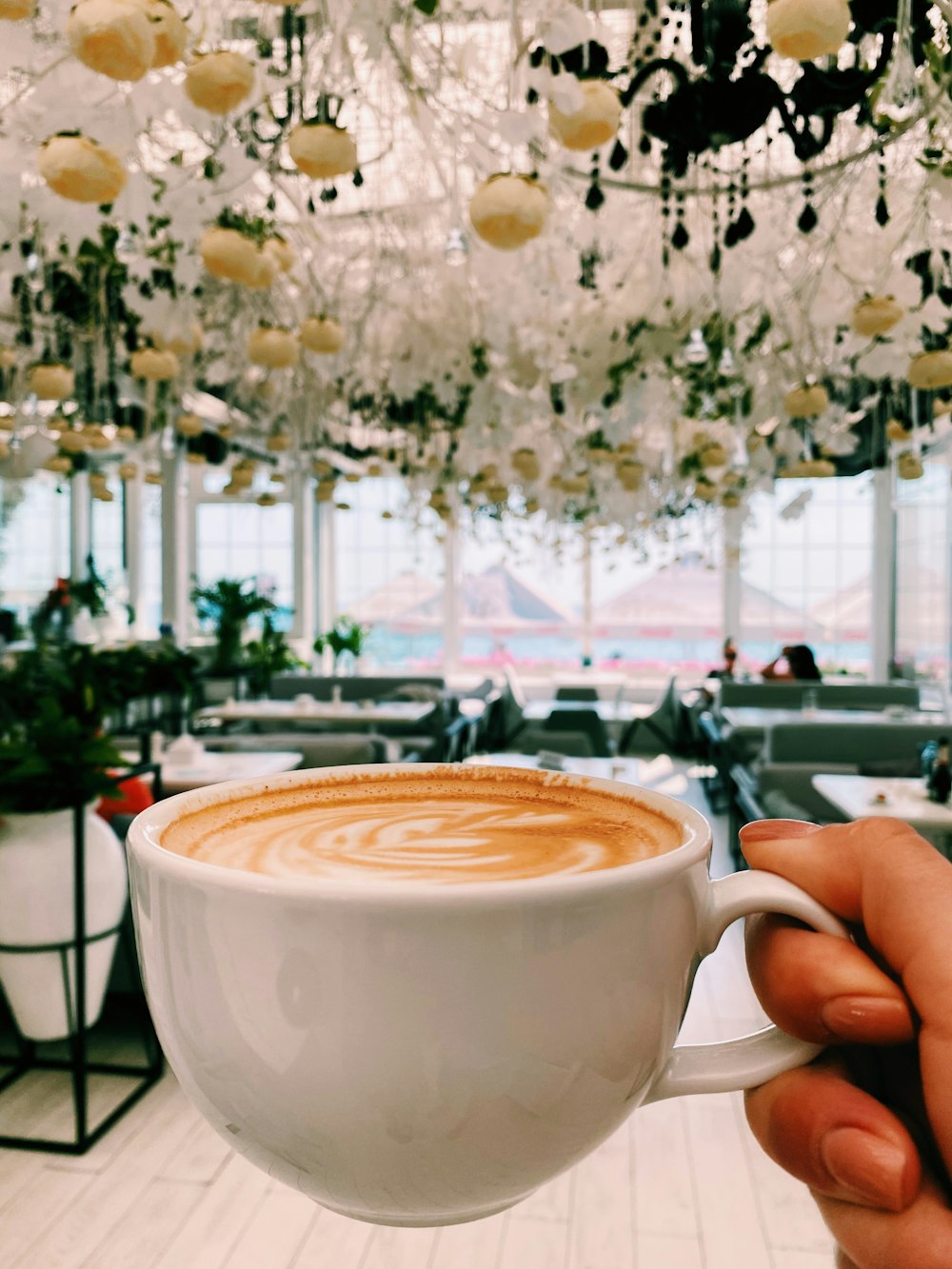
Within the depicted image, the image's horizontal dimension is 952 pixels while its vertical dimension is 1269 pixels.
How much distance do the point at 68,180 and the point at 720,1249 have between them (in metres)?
2.64

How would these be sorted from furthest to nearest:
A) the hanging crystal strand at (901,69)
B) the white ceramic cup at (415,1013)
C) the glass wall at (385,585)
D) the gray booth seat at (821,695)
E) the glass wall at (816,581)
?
the glass wall at (385,585)
the glass wall at (816,581)
the gray booth seat at (821,695)
the hanging crystal strand at (901,69)
the white ceramic cup at (415,1013)

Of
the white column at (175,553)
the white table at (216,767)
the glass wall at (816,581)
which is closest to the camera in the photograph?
the white table at (216,767)

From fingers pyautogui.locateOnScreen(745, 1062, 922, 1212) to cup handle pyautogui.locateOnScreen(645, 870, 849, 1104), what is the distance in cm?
2

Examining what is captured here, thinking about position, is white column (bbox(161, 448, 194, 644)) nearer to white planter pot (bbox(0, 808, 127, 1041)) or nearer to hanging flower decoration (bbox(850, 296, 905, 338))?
white planter pot (bbox(0, 808, 127, 1041))

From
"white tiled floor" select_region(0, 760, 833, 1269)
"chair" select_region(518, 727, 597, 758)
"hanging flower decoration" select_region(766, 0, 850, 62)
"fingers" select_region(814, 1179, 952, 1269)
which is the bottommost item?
"white tiled floor" select_region(0, 760, 833, 1269)

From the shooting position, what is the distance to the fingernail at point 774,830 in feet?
1.66

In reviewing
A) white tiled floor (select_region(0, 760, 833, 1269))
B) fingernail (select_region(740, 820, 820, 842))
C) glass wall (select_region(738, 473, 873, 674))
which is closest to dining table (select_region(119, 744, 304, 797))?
white tiled floor (select_region(0, 760, 833, 1269))

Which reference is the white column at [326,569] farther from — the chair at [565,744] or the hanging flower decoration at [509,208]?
the hanging flower decoration at [509,208]

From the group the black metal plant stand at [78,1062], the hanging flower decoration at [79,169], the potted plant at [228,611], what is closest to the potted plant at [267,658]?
the potted plant at [228,611]

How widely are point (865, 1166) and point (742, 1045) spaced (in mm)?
73

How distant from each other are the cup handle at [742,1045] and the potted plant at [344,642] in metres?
12.6

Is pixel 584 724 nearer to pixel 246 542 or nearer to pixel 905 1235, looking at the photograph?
pixel 905 1235

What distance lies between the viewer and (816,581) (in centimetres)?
1320

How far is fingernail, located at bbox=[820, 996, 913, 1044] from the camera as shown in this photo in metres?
0.42
